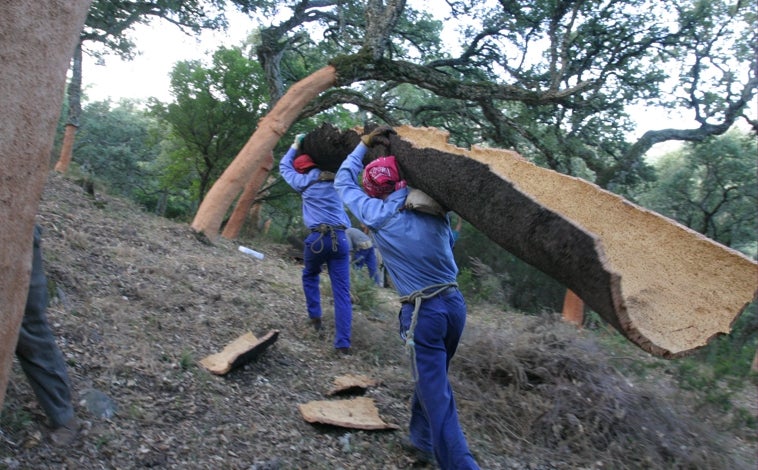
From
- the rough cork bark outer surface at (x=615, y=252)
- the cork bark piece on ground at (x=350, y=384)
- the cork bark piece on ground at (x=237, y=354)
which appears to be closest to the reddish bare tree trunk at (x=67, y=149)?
the cork bark piece on ground at (x=237, y=354)

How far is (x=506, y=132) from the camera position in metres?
12.4

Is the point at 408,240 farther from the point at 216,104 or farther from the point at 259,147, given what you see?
the point at 216,104

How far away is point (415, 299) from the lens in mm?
3502

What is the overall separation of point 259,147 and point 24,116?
886cm

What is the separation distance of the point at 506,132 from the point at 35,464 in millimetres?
11118

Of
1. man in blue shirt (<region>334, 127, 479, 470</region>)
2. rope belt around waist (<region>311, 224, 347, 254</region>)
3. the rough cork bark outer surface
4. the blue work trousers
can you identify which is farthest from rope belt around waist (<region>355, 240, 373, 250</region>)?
the rough cork bark outer surface

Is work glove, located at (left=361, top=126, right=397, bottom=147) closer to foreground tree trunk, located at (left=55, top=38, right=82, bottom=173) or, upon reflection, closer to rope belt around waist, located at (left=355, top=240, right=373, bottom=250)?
rope belt around waist, located at (left=355, top=240, right=373, bottom=250)

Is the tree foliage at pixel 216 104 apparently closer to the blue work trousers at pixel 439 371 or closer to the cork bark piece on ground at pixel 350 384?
the cork bark piece on ground at pixel 350 384

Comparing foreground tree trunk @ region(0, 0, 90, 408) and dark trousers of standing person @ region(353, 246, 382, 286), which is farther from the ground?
foreground tree trunk @ region(0, 0, 90, 408)

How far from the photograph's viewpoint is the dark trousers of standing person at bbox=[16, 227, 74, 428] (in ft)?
9.47

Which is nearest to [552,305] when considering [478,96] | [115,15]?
[478,96]

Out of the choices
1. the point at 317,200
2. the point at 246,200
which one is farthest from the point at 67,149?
the point at 317,200

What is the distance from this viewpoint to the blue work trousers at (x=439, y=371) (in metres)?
3.30

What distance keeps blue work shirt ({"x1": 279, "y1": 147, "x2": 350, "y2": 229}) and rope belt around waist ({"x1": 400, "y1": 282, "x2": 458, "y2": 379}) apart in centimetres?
221
